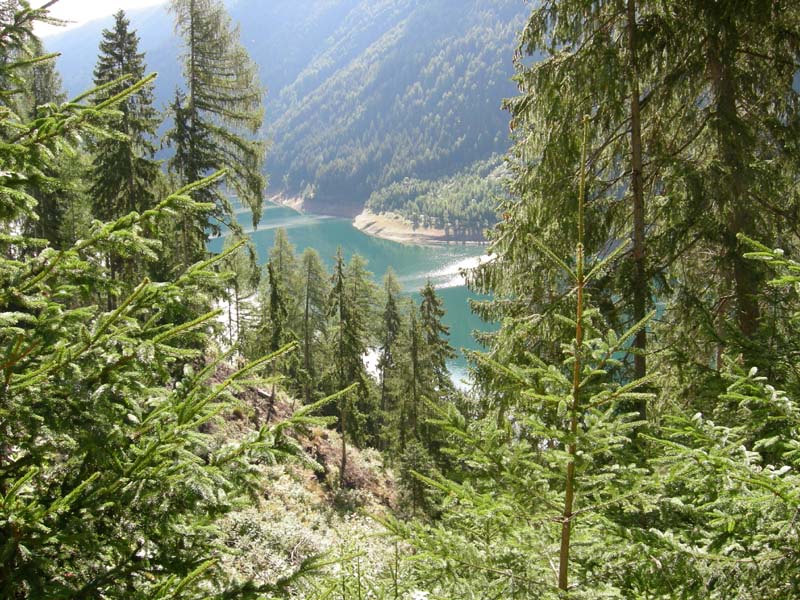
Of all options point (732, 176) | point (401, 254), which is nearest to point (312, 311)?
point (732, 176)

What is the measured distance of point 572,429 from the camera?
299 centimetres

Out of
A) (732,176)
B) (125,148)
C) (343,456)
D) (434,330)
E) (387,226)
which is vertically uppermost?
(387,226)

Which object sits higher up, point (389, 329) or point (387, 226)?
point (387, 226)

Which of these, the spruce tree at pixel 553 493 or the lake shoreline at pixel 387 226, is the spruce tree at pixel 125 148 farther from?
the lake shoreline at pixel 387 226

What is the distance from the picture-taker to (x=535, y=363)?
12.6 ft

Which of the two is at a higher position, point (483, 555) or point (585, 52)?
point (585, 52)

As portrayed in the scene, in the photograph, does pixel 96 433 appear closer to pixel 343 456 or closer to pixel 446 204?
pixel 343 456

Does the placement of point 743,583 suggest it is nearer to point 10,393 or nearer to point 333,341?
point 10,393

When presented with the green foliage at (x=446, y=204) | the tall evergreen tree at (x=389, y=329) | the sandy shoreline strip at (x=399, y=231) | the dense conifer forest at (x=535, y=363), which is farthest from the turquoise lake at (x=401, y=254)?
the dense conifer forest at (x=535, y=363)

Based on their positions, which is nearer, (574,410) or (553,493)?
(574,410)

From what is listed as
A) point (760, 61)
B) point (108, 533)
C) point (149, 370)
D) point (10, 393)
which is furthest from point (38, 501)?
point (760, 61)

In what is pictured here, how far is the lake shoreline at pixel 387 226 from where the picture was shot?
11725 centimetres

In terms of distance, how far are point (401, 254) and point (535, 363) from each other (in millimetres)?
100971

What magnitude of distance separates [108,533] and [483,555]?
7.39ft
